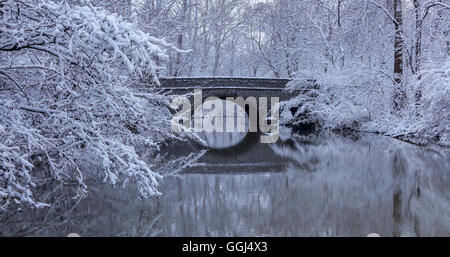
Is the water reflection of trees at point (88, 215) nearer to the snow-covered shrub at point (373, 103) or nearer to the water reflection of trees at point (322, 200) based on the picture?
the water reflection of trees at point (322, 200)

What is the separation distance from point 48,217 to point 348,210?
350 cm

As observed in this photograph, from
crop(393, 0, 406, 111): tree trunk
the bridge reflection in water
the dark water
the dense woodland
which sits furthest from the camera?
crop(393, 0, 406, 111): tree trunk

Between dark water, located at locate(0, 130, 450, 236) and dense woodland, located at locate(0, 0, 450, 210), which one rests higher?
dense woodland, located at locate(0, 0, 450, 210)

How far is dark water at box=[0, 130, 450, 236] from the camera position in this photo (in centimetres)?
459

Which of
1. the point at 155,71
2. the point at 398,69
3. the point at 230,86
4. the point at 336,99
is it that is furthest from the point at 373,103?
the point at 155,71

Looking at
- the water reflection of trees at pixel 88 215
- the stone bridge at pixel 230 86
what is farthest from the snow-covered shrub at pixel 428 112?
the water reflection of trees at pixel 88 215

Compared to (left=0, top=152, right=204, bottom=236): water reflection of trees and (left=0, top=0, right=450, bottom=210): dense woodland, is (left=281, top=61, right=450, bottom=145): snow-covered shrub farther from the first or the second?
(left=0, top=152, right=204, bottom=236): water reflection of trees

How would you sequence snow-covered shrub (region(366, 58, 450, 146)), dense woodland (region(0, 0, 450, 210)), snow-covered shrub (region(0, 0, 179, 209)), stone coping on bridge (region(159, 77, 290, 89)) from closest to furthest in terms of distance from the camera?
snow-covered shrub (region(0, 0, 179, 209)), dense woodland (region(0, 0, 450, 210)), snow-covered shrub (region(366, 58, 450, 146)), stone coping on bridge (region(159, 77, 290, 89))

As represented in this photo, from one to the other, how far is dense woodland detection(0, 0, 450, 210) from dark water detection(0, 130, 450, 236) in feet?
1.18

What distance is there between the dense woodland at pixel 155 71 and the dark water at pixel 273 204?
1.18 feet

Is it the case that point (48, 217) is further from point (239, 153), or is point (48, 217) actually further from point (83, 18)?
point (239, 153)

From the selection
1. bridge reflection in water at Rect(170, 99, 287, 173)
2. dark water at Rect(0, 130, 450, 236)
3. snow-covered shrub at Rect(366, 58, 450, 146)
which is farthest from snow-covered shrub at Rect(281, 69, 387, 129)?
dark water at Rect(0, 130, 450, 236)

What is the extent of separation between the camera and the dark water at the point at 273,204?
459 centimetres
